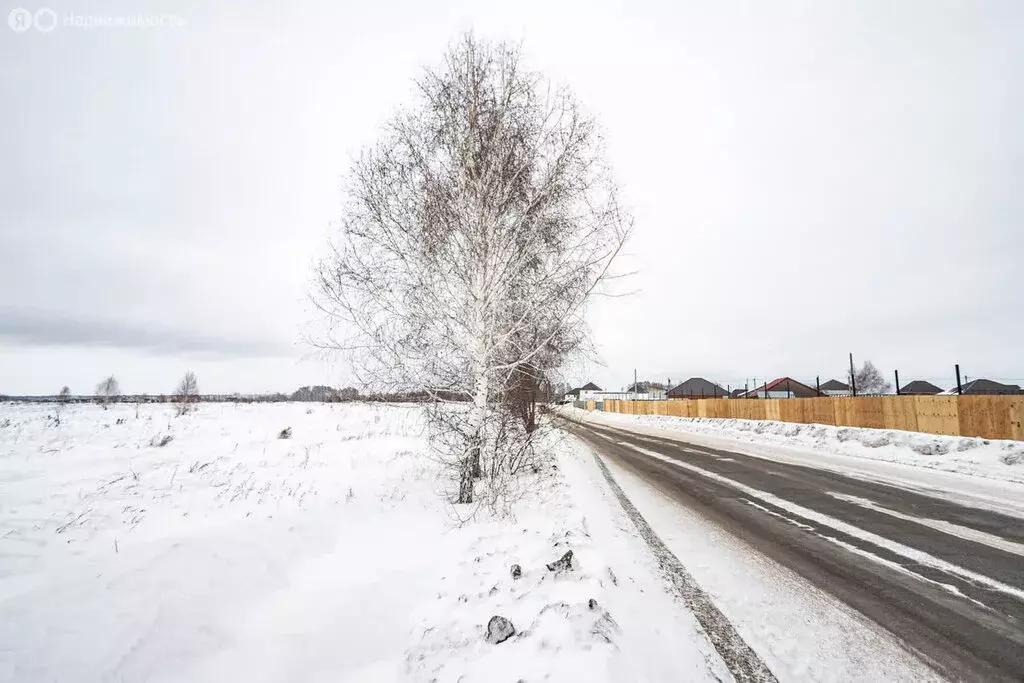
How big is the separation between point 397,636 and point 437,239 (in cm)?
468

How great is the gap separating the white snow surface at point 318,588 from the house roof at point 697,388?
6807 cm

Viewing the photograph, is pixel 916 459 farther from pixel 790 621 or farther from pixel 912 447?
pixel 790 621

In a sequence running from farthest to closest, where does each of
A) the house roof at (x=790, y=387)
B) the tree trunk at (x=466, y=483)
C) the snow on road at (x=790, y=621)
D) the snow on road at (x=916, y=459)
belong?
1. the house roof at (x=790, y=387)
2. the snow on road at (x=916, y=459)
3. the tree trunk at (x=466, y=483)
4. the snow on road at (x=790, y=621)

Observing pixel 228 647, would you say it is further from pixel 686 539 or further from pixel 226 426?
pixel 226 426

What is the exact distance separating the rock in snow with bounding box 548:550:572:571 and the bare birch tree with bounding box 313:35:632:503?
7.71 ft

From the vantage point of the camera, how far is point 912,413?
1448cm

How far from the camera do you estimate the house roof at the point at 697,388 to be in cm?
6831

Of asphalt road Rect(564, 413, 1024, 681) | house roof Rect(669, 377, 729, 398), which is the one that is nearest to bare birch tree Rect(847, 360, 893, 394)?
house roof Rect(669, 377, 729, 398)

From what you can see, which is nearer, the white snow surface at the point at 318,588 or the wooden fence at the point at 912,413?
the white snow surface at the point at 318,588

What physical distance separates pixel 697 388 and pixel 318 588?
7373cm

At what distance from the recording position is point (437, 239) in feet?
19.7

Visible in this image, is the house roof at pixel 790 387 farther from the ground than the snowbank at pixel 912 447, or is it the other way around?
the house roof at pixel 790 387

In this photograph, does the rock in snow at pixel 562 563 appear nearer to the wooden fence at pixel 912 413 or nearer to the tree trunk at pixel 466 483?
the tree trunk at pixel 466 483

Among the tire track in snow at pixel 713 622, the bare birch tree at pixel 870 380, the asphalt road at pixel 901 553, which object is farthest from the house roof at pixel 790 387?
the tire track in snow at pixel 713 622
